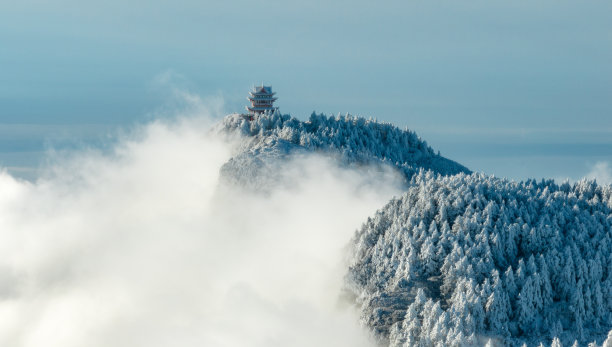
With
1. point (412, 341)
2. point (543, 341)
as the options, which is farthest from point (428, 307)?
point (543, 341)

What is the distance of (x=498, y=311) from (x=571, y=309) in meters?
13.9

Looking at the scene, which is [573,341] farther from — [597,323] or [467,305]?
[467,305]

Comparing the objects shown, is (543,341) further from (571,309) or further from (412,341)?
(412,341)

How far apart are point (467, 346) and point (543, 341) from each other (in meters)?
14.9

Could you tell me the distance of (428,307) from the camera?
648 ft

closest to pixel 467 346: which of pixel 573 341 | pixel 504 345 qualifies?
pixel 504 345

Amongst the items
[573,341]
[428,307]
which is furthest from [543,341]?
[428,307]

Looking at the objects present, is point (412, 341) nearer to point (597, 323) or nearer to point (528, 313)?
point (528, 313)

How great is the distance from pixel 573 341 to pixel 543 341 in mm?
5317

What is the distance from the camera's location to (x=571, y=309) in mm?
199750

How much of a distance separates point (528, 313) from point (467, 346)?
15594mm

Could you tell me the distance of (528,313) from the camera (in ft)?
653

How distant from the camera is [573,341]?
7672 inches

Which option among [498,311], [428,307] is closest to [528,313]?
[498,311]
